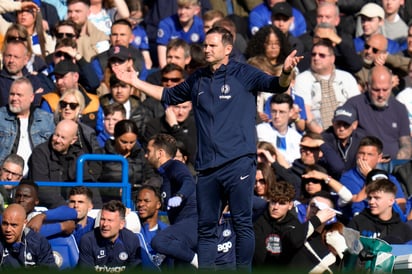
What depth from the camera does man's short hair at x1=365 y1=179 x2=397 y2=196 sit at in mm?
15195

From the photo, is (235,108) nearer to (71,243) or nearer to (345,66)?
(71,243)

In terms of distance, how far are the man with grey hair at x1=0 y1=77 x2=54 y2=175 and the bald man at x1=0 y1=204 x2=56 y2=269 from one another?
223 centimetres

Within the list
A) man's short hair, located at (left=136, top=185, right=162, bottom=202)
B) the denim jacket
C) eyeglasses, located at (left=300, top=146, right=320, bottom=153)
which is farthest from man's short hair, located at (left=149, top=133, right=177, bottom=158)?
eyeglasses, located at (left=300, top=146, right=320, bottom=153)

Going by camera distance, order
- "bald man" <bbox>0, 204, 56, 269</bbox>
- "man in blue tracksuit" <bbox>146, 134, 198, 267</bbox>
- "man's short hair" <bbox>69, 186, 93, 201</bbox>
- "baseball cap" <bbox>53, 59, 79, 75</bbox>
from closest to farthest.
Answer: "bald man" <bbox>0, 204, 56, 269</bbox>, "man in blue tracksuit" <bbox>146, 134, 198, 267</bbox>, "man's short hair" <bbox>69, 186, 93, 201</bbox>, "baseball cap" <bbox>53, 59, 79, 75</bbox>

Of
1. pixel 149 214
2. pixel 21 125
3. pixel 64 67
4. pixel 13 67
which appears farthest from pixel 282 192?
pixel 13 67

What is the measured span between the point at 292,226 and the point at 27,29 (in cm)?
548

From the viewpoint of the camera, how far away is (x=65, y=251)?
47.3 feet

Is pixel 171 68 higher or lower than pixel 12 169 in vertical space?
higher

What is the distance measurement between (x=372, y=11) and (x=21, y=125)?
6.54 meters

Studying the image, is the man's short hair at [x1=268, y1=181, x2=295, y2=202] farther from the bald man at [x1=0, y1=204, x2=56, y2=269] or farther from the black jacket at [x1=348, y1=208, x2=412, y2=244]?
the bald man at [x1=0, y1=204, x2=56, y2=269]

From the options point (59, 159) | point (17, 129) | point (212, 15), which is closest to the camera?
point (59, 159)

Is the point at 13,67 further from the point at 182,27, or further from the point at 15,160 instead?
the point at 182,27

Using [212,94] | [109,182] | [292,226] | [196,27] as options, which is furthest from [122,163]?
[196,27]

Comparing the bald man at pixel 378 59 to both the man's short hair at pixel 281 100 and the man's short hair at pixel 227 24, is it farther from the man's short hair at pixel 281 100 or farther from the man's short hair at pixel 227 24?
the man's short hair at pixel 281 100
